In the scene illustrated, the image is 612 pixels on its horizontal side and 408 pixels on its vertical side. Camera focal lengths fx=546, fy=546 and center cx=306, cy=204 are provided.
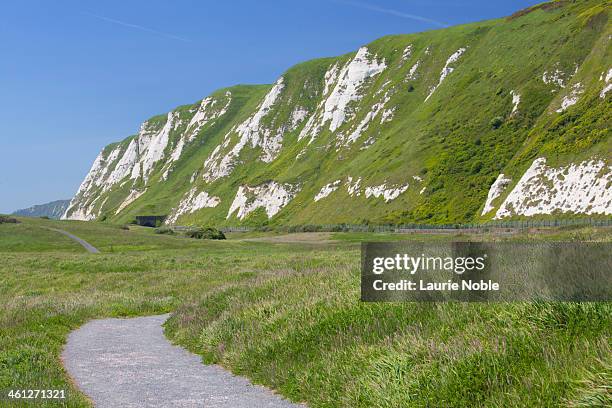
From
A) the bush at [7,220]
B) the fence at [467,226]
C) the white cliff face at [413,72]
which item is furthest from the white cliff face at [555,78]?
the bush at [7,220]

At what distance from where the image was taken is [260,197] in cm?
19338

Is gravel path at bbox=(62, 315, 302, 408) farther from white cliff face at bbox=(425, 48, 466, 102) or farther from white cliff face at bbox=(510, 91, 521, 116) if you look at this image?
white cliff face at bbox=(425, 48, 466, 102)

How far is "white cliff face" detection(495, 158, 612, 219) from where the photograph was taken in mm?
86375

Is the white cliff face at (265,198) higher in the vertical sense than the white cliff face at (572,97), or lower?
lower

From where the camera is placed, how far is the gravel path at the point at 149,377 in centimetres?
1000

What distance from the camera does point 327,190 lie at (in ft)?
539

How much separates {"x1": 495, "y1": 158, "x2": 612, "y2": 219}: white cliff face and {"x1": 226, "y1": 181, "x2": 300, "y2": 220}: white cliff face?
300ft

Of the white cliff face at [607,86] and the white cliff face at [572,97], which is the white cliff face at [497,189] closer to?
the white cliff face at [572,97]

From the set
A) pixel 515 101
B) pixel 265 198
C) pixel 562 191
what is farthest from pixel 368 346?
pixel 265 198

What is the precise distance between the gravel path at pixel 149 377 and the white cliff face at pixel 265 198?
166 m

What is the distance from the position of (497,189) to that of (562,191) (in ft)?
58.7

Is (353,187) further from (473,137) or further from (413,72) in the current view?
(413,72)

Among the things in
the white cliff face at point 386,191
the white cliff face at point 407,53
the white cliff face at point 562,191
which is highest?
the white cliff face at point 407,53

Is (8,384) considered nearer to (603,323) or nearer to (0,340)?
(0,340)
